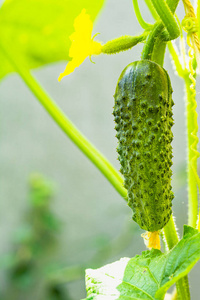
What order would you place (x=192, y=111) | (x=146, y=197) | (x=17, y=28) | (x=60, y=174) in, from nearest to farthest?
1. (x=146, y=197)
2. (x=192, y=111)
3. (x=17, y=28)
4. (x=60, y=174)

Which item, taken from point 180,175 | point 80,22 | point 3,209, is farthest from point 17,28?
point 3,209

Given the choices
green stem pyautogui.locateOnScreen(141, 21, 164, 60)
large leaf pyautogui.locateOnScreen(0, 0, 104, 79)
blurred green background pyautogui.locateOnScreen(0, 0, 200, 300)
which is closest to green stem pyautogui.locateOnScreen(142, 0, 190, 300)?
green stem pyautogui.locateOnScreen(141, 21, 164, 60)

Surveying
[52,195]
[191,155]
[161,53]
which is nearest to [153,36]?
[161,53]

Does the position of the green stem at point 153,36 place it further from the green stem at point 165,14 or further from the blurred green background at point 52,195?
the blurred green background at point 52,195

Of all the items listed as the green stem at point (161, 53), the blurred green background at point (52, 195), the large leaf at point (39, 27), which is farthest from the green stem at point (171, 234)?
the blurred green background at point (52, 195)

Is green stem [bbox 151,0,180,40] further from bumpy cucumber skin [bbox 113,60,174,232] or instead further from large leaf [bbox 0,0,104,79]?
large leaf [bbox 0,0,104,79]

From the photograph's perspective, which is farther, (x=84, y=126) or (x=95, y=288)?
(x=84, y=126)

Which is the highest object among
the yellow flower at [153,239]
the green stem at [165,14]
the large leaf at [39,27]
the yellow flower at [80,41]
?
the large leaf at [39,27]

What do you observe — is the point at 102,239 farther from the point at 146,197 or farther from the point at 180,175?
the point at 146,197
